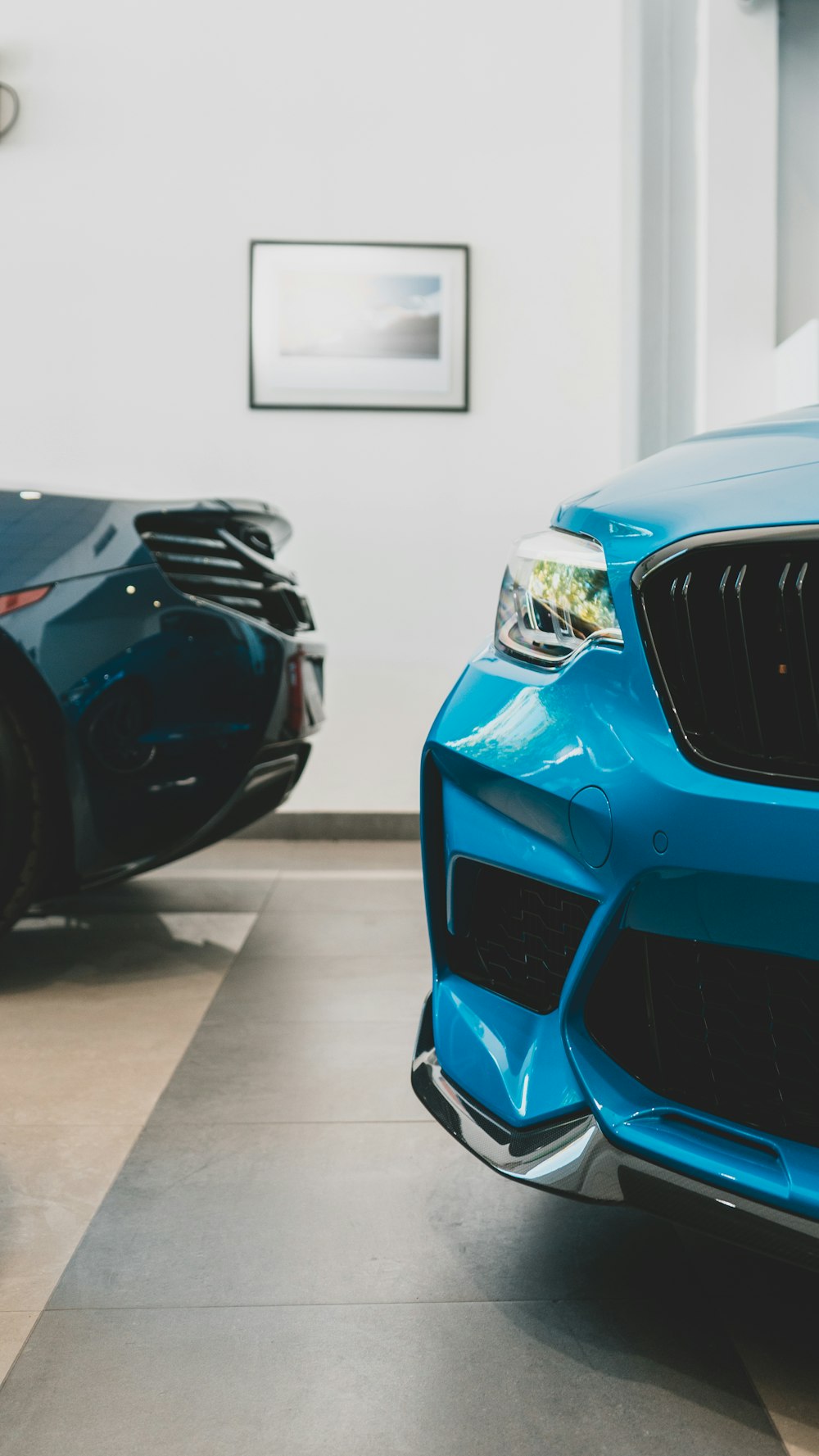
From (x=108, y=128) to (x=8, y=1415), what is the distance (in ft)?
14.3

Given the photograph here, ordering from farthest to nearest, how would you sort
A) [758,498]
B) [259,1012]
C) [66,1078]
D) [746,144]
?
[746,144]
[259,1012]
[66,1078]
[758,498]

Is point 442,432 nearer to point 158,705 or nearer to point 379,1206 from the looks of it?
point 158,705

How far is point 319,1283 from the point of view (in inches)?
49.8

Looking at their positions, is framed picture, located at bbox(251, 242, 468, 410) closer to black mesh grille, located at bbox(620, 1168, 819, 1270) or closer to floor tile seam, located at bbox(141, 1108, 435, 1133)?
floor tile seam, located at bbox(141, 1108, 435, 1133)

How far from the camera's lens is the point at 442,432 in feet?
14.6

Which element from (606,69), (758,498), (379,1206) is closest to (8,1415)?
(379,1206)

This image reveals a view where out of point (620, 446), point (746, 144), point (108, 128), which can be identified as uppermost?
point (108, 128)

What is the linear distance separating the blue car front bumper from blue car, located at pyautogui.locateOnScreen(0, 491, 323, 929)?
46.0 inches

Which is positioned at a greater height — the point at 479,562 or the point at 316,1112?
the point at 479,562

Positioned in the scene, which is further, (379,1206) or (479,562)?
(479,562)

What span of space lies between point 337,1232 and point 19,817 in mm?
1167

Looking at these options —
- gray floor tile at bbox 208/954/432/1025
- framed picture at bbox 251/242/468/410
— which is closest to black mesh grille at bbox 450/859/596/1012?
gray floor tile at bbox 208/954/432/1025

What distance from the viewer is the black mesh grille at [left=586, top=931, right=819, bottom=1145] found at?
1002mm

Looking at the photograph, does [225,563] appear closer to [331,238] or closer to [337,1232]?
[337,1232]
